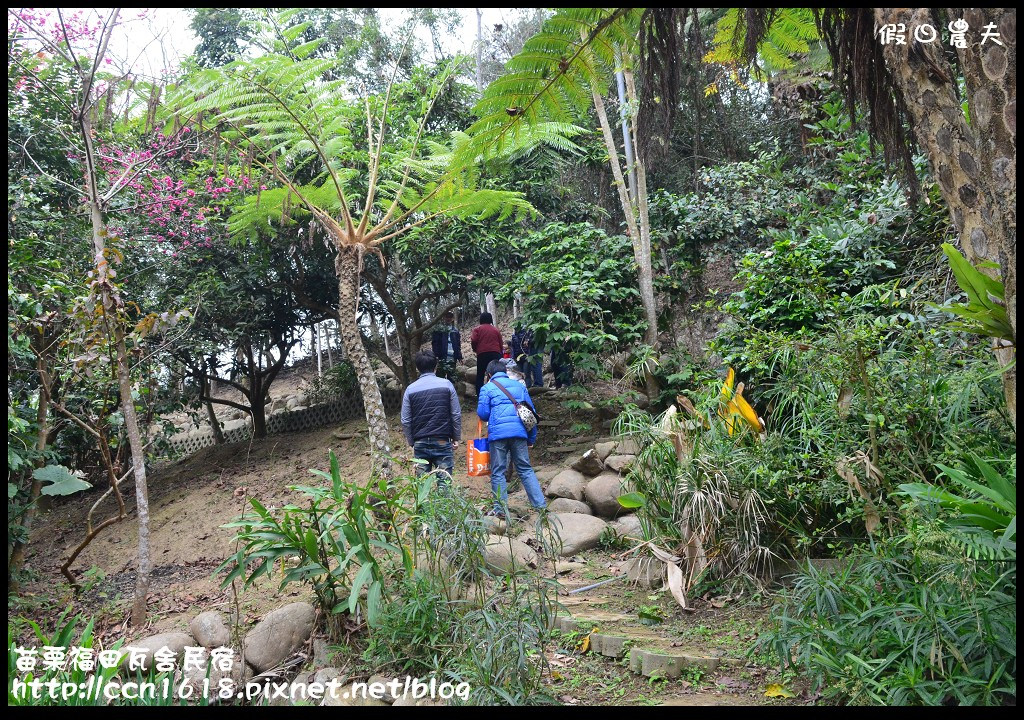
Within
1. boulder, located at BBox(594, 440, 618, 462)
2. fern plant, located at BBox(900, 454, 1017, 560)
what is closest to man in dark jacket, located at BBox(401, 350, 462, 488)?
boulder, located at BBox(594, 440, 618, 462)

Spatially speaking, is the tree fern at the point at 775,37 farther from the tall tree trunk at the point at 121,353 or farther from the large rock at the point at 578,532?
the tall tree trunk at the point at 121,353

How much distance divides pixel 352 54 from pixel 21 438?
9.70 m

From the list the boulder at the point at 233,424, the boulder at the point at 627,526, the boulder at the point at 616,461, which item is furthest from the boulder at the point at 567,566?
the boulder at the point at 233,424

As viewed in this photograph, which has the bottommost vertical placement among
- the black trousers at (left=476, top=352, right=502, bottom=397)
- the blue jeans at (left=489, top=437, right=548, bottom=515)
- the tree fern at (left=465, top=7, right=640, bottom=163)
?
the blue jeans at (left=489, top=437, right=548, bottom=515)

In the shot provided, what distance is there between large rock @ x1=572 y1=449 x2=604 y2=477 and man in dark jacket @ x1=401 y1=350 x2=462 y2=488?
1.94 meters

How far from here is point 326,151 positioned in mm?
6336

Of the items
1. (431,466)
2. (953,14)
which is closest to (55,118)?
(431,466)

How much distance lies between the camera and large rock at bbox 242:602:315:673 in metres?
4.01

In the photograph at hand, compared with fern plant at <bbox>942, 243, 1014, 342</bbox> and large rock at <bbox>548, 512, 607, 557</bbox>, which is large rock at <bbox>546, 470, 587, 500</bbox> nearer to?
large rock at <bbox>548, 512, 607, 557</bbox>

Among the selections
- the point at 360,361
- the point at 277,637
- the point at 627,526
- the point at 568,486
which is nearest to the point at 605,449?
the point at 568,486

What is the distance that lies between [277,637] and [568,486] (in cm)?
345

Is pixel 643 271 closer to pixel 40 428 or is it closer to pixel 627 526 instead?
pixel 627 526

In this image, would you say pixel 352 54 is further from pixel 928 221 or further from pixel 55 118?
pixel 928 221

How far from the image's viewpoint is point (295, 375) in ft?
54.4
